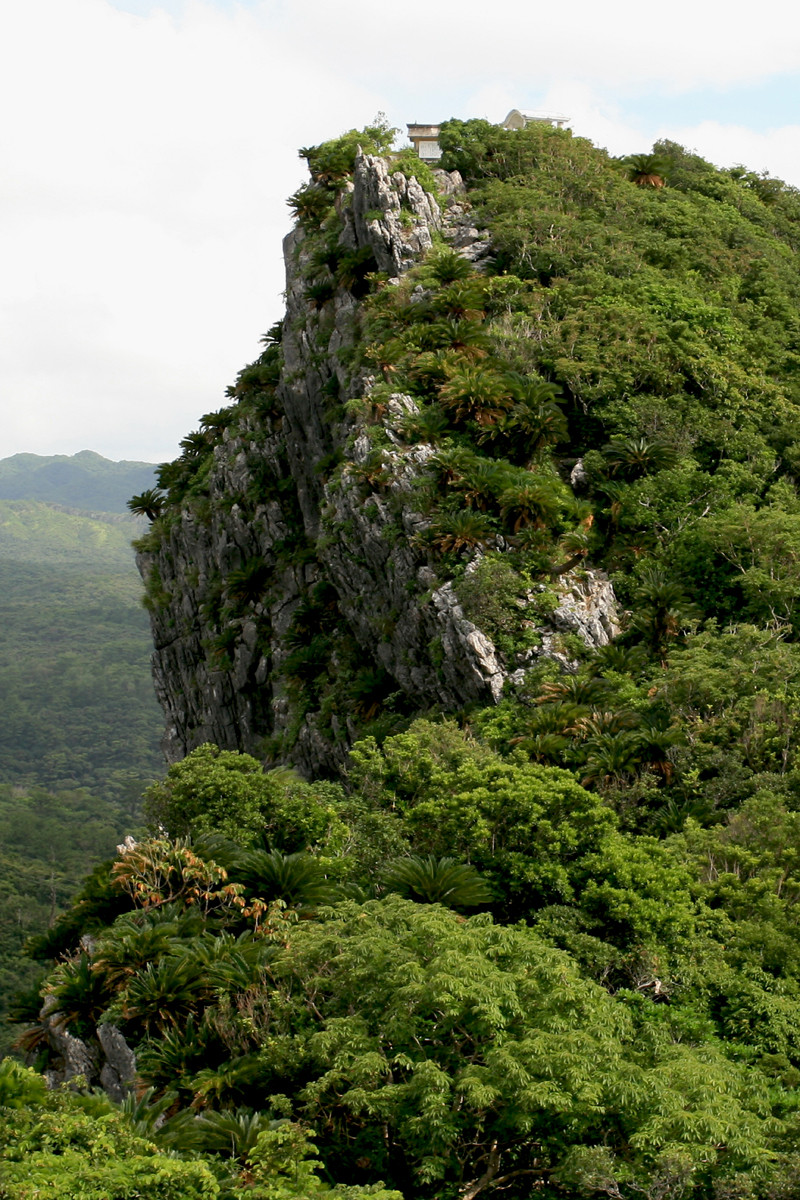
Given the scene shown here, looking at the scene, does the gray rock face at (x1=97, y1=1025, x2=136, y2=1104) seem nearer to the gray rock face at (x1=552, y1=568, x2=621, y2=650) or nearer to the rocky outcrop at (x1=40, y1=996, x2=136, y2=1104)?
the rocky outcrop at (x1=40, y1=996, x2=136, y2=1104)

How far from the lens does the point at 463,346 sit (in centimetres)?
3347

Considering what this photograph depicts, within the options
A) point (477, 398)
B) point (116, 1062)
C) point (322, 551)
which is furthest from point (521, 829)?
point (322, 551)

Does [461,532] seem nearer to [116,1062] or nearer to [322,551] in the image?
[322,551]

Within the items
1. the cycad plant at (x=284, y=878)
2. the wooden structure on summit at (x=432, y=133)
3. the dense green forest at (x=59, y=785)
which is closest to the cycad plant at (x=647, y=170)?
the wooden structure on summit at (x=432, y=133)

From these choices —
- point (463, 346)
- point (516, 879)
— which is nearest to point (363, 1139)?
point (516, 879)

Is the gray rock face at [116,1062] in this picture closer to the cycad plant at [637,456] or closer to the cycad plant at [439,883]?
the cycad plant at [439,883]

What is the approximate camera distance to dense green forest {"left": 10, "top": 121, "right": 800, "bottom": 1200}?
38.3ft

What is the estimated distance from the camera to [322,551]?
34.0 meters

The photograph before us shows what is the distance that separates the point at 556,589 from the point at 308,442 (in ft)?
51.2

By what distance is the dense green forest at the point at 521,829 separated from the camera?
11.7 metres

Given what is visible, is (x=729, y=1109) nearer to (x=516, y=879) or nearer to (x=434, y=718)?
(x=516, y=879)

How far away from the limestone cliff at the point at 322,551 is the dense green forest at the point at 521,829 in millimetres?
345

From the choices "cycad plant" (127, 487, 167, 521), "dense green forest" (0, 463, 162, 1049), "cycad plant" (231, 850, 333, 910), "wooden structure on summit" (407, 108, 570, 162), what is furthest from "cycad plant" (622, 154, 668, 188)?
"dense green forest" (0, 463, 162, 1049)

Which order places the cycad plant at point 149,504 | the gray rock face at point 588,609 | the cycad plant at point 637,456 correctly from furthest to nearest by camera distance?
the cycad plant at point 149,504, the cycad plant at point 637,456, the gray rock face at point 588,609
